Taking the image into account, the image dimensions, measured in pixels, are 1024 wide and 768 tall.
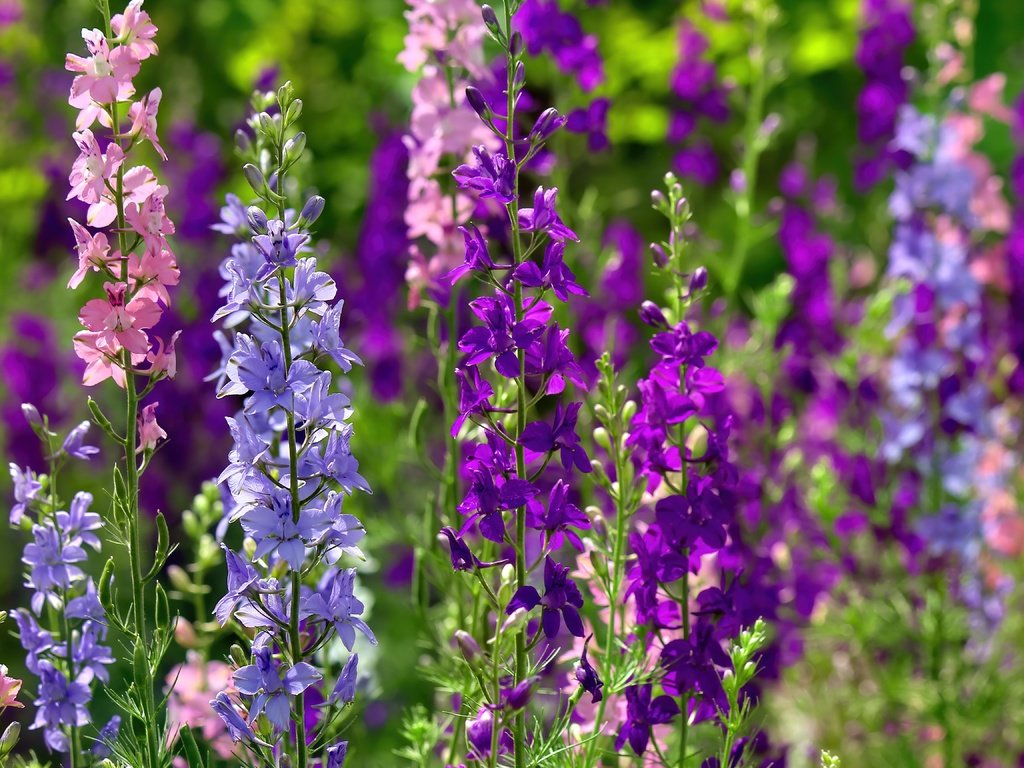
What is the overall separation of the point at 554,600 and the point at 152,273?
0.62 metres

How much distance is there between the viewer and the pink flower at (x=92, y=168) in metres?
1.53

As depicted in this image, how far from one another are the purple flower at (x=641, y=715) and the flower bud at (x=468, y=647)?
0.31 metres

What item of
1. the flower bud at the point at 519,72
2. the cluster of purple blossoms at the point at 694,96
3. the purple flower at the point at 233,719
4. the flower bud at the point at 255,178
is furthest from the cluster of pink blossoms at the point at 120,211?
the cluster of purple blossoms at the point at 694,96

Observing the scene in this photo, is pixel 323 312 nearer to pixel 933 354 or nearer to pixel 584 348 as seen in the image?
pixel 933 354

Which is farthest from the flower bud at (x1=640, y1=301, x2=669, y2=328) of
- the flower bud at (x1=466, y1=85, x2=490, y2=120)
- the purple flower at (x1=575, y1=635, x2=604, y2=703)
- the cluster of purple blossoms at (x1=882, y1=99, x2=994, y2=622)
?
the cluster of purple blossoms at (x1=882, y1=99, x2=994, y2=622)

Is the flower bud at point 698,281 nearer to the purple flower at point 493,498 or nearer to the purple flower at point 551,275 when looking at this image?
the purple flower at point 551,275

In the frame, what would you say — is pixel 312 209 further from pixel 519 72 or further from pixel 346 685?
pixel 346 685

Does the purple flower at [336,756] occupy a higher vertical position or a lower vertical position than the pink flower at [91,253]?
lower

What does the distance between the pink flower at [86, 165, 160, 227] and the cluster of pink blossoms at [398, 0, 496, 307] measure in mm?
666

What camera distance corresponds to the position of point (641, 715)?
1706mm

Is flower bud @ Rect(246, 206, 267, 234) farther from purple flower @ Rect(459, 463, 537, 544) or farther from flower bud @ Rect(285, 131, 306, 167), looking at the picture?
purple flower @ Rect(459, 463, 537, 544)

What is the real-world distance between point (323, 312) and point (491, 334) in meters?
0.20

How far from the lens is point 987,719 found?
3072mm

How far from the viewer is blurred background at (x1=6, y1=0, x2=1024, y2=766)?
10.9ft
